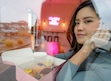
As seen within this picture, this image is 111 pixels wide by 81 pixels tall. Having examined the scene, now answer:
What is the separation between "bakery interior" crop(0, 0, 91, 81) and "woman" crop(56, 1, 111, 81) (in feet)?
0.40

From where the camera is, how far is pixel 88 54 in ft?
1.99

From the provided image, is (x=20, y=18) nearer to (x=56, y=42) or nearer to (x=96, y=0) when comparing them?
(x=56, y=42)

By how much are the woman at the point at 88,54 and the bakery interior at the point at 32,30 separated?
122 millimetres

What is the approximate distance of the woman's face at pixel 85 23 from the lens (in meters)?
0.62

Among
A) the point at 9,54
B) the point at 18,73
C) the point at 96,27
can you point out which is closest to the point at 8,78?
the point at 18,73

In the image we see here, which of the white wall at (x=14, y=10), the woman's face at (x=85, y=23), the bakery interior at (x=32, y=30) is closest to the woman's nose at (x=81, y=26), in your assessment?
the woman's face at (x=85, y=23)

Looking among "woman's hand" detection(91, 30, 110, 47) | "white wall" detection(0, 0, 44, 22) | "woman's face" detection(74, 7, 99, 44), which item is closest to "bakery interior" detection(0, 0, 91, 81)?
"white wall" detection(0, 0, 44, 22)

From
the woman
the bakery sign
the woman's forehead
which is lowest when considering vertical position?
the woman

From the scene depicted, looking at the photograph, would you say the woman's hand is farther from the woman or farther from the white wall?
the white wall

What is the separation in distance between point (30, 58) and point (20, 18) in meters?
0.23

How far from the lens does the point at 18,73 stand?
0.73 metres

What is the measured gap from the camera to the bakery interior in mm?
786

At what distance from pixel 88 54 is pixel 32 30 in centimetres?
39

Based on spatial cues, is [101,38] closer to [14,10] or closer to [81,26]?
[81,26]
